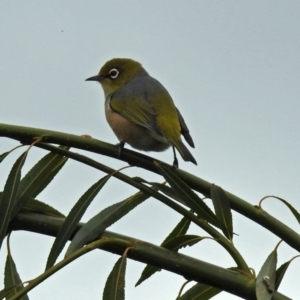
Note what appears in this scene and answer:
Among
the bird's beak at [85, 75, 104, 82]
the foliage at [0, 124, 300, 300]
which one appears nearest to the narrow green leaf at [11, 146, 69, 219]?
the foliage at [0, 124, 300, 300]

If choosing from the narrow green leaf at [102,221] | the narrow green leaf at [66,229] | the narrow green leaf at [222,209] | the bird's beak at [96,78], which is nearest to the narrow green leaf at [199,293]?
the narrow green leaf at [222,209]

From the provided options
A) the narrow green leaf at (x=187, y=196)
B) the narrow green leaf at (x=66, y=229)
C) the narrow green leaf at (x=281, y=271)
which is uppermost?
the narrow green leaf at (x=187, y=196)

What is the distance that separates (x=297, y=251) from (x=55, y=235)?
94cm

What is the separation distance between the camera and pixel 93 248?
2.13 m

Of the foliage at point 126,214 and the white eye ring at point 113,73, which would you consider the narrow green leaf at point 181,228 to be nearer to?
the foliage at point 126,214

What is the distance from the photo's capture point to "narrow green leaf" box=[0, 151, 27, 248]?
267 centimetres

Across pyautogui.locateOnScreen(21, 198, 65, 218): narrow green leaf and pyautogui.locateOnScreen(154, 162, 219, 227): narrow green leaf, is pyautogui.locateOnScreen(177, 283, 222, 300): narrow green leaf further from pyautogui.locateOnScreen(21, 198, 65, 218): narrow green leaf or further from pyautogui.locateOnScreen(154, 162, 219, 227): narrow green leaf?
pyautogui.locateOnScreen(21, 198, 65, 218): narrow green leaf

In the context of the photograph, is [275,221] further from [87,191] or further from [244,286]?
[87,191]

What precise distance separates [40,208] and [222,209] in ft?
2.41

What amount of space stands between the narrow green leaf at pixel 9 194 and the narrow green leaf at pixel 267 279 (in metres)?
0.99

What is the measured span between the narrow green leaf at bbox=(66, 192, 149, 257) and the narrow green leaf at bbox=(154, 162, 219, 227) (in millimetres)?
223

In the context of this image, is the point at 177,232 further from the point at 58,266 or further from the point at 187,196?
the point at 58,266

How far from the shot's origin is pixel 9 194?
2.80 metres

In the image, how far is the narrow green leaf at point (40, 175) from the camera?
2.97m
